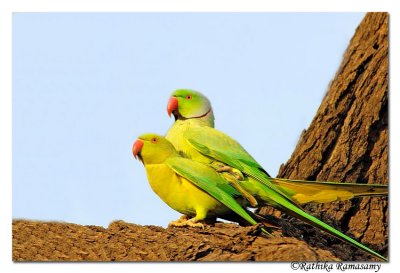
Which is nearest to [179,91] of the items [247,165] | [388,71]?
[247,165]

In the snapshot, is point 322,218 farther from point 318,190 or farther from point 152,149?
point 152,149

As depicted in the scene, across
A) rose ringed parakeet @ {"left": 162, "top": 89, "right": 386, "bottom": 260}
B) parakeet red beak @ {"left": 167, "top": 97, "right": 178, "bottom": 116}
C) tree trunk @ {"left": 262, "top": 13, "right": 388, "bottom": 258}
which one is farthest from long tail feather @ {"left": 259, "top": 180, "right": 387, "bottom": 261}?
parakeet red beak @ {"left": 167, "top": 97, "right": 178, "bottom": 116}

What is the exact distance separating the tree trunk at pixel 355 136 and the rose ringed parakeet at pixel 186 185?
0.68 meters

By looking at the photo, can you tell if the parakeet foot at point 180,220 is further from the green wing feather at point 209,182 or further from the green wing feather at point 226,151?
the green wing feather at point 226,151

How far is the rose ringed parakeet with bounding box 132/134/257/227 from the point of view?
400cm

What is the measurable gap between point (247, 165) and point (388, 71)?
1.02 meters

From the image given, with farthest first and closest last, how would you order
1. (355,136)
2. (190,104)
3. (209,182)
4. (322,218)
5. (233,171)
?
1. (355,136)
2. (322,218)
3. (190,104)
4. (233,171)
5. (209,182)

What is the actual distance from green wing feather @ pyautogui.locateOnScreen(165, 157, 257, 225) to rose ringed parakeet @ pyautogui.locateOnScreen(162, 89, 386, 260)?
3.6 inches

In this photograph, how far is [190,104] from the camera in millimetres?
4270

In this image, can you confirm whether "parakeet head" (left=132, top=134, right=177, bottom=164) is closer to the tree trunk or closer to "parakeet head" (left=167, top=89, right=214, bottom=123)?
"parakeet head" (left=167, top=89, right=214, bottom=123)

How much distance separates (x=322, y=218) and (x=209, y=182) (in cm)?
83

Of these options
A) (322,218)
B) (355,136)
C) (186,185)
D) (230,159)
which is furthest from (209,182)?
(355,136)

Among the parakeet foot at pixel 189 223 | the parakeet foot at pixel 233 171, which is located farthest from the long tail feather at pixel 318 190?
the parakeet foot at pixel 189 223

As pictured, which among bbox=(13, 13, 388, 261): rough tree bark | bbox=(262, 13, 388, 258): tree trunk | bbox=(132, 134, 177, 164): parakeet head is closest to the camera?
bbox=(13, 13, 388, 261): rough tree bark
